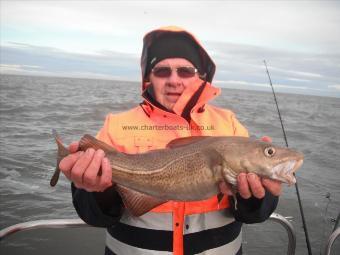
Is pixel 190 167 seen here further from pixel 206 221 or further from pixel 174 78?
pixel 174 78

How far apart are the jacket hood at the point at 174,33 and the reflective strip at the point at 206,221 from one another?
1855 mm

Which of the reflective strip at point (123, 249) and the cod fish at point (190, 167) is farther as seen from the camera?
the reflective strip at point (123, 249)

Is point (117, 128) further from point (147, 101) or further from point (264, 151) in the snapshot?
point (264, 151)

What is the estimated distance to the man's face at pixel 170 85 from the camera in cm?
418

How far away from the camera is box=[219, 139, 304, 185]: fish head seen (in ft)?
10.3

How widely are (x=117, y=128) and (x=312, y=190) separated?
8.91 m

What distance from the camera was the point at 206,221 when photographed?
11.8ft

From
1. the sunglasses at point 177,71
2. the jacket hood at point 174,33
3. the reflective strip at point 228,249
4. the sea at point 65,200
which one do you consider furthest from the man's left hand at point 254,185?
the sea at point 65,200

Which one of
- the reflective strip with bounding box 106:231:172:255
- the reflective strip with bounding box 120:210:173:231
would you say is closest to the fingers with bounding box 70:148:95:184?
the reflective strip with bounding box 120:210:173:231

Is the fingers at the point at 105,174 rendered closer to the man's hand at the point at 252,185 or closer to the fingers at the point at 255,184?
the man's hand at the point at 252,185

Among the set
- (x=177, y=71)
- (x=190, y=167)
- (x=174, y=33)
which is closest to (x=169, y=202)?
(x=190, y=167)

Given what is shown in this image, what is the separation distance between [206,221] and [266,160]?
2.91 ft

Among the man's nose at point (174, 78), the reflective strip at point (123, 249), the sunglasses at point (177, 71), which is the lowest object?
the reflective strip at point (123, 249)

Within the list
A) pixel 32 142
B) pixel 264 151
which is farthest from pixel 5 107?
pixel 264 151
